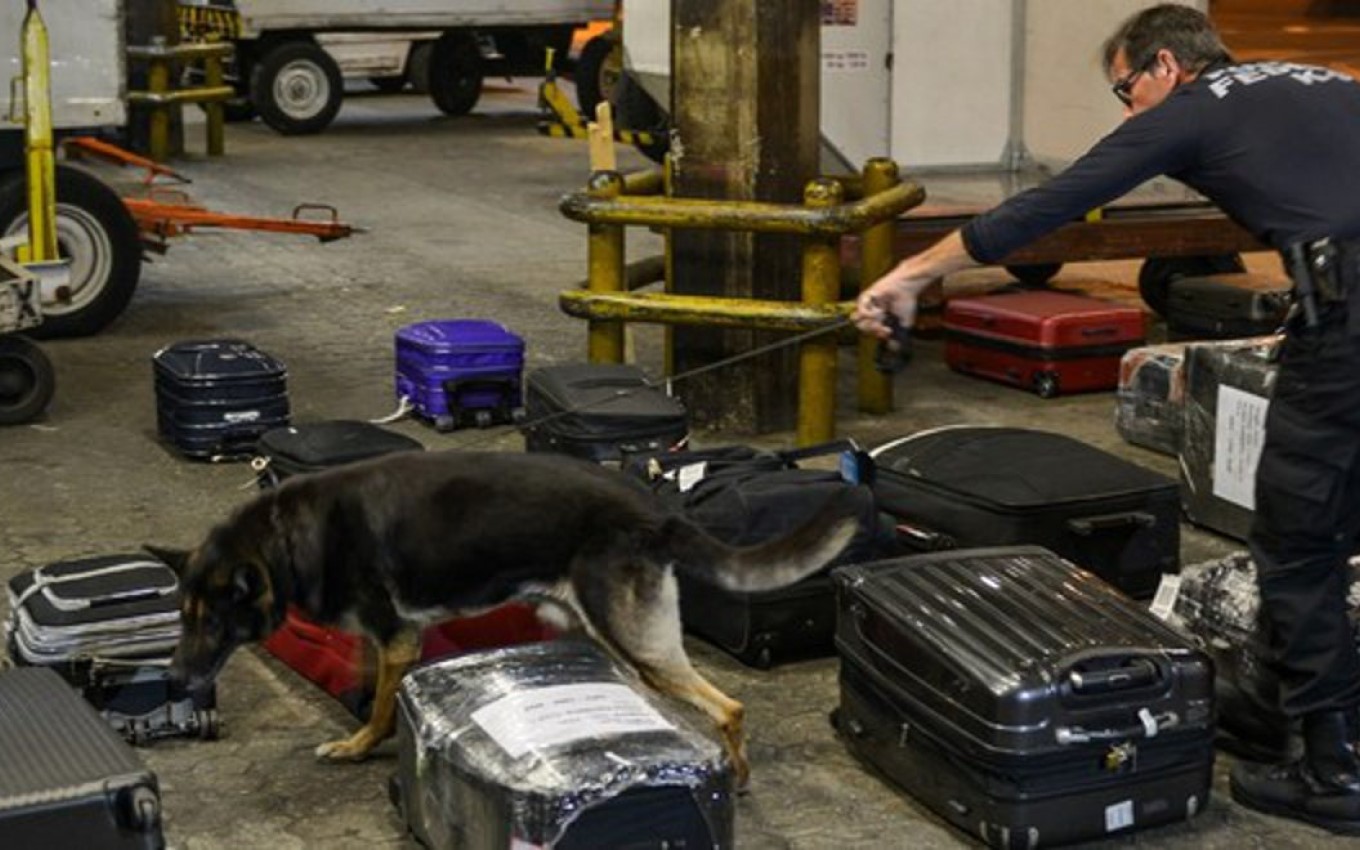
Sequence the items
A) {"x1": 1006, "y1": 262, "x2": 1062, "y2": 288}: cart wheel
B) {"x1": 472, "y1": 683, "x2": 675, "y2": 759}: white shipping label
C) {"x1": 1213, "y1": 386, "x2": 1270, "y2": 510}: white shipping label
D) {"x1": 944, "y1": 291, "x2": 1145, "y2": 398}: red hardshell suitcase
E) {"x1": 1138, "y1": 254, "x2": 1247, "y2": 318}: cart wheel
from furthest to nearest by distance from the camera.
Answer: {"x1": 1006, "y1": 262, "x2": 1062, "y2": 288}: cart wheel
{"x1": 1138, "y1": 254, "x2": 1247, "y2": 318}: cart wheel
{"x1": 944, "y1": 291, "x2": 1145, "y2": 398}: red hardshell suitcase
{"x1": 1213, "y1": 386, "x2": 1270, "y2": 510}: white shipping label
{"x1": 472, "y1": 683, "x2": 675, "y2": 759}: white shipping label

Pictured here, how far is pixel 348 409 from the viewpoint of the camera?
9.23m

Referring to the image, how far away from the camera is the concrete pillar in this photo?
8641 mm

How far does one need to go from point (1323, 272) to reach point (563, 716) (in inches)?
75.6

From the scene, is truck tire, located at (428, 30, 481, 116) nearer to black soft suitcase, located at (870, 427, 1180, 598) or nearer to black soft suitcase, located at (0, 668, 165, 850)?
black soft suitcase, located at (870, 427, 1180, 598)

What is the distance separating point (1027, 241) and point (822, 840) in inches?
56.4

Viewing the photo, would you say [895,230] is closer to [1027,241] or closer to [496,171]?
[1027,241]

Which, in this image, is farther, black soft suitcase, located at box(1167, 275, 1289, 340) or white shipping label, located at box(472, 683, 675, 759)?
black soft suitcase, located at box(1167, 275, 1289, 340)

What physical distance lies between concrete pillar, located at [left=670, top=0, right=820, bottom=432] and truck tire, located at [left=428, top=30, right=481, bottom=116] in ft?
39.6

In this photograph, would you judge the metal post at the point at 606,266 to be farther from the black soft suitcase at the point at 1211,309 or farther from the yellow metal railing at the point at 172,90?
the yellow metal railing at the point at 172,90

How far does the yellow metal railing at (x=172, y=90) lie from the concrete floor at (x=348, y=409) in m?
0.23

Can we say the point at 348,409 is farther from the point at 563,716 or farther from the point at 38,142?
the point at 563,716

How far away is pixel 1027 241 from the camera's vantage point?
5.29m

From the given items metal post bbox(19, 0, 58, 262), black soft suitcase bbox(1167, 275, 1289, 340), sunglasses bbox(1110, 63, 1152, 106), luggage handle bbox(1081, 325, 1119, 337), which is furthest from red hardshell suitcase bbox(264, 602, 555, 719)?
black soft suitcase bbox(1167, 275, 1289, 340)

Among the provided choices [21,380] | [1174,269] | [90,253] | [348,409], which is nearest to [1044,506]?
[348,409]
